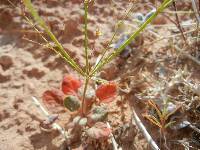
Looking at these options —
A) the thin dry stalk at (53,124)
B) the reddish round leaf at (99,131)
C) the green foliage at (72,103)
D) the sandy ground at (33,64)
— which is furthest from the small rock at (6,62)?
the reddish round leaf at (99,131)

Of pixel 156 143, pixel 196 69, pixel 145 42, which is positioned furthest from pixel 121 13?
pixel 156 143

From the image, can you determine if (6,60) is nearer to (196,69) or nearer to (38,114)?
(38,114)

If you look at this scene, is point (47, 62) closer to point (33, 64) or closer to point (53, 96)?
point (33, 64)

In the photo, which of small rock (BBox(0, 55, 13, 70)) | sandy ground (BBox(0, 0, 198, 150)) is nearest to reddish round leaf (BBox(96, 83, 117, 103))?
sandy ground (BBox(0, 0, 198, 150))

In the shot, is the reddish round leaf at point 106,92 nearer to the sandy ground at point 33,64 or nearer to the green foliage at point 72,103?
the green foliage at point 72,103

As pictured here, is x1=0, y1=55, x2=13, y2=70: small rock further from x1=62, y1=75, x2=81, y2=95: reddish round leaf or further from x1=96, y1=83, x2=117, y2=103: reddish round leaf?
x1=96, y1=83, x2=117, y2=103: reddish round leaf

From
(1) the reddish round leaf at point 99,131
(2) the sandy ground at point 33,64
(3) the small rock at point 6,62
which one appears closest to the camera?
(1) the reddish round leaf at point 99,131
